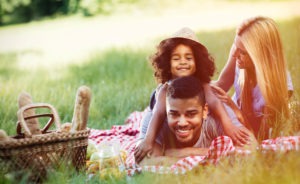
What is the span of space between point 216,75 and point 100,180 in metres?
0.63

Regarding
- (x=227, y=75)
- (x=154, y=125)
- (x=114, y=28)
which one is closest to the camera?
(x=154, y=125)

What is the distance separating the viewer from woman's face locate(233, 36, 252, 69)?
2668mm

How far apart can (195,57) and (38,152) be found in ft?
2.33

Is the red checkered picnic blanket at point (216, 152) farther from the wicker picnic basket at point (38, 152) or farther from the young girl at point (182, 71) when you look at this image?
the wicker picnic basket at point (38, 152)

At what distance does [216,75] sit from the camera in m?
2.73

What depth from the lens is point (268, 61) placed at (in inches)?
104

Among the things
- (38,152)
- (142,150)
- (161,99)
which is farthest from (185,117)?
(38,152)

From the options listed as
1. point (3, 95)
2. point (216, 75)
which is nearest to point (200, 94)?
point (216, 75)

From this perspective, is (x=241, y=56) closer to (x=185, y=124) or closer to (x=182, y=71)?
(x=182, y=71)

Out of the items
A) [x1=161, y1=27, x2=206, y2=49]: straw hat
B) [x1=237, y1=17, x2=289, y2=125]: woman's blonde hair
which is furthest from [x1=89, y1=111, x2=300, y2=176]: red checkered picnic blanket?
[x1=161, y1=27, x2=206, y2=49]: straw hat

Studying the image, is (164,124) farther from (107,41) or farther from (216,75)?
(107,41)

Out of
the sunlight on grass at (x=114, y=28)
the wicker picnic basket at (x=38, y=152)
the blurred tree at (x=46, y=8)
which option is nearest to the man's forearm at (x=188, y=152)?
the wicker picnic basket at (x=38, y=152)

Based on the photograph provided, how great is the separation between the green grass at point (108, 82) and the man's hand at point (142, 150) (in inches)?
5.5

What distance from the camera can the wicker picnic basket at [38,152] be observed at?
8.35 ft
